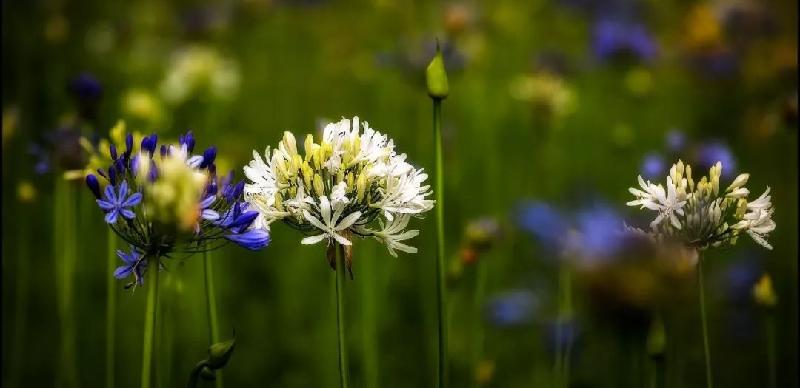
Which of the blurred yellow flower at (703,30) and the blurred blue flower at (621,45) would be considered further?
the blurred yellow flower at (703,30)

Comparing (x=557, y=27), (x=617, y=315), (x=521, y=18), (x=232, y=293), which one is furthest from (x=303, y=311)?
(x=557, y=27)

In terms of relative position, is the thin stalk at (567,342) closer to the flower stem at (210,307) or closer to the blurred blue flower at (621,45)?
the flower stem at (210,307)

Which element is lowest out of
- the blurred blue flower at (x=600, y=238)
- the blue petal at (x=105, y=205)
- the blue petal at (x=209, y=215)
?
the blurred blue flower at (x=600, y=238)

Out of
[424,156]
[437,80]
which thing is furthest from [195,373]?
[424,156]

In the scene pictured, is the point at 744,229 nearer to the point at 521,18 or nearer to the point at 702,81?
the point at 702,81

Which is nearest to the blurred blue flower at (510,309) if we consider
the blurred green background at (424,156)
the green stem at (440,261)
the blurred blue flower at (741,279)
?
the blurred green background at (424,156)
